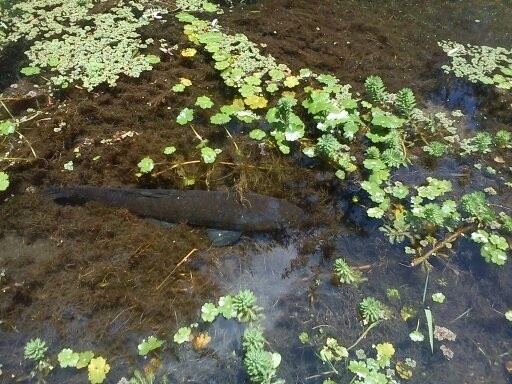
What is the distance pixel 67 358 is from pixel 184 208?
151cm

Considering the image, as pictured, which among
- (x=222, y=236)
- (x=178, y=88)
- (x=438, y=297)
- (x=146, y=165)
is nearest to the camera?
(x=438, y=297)

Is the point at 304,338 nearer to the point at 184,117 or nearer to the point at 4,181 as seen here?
the point at 184,117

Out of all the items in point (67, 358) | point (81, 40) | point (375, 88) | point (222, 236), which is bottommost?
point (67, 358)

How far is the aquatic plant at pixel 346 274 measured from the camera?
3.84 meters

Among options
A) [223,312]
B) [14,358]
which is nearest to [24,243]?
[14,358]

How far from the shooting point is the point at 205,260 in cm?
408

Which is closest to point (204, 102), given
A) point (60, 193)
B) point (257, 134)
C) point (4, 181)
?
point (257, 134)

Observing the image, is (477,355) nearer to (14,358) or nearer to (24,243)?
(14,358)

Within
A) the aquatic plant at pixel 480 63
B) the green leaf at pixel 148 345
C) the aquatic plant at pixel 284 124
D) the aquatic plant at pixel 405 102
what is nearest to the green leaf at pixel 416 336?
the green leaf at pixel 148 345

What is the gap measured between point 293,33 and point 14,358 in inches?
188

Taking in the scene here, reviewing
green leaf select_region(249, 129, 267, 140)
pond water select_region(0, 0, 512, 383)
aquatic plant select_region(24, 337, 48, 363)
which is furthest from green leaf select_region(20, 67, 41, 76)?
aquatic plant select_region(24, 337, 48, 363)

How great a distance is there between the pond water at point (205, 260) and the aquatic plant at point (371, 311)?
6 centimetres

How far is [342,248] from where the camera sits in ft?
13.7

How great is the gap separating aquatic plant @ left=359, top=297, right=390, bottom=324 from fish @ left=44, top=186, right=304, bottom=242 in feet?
3.25
